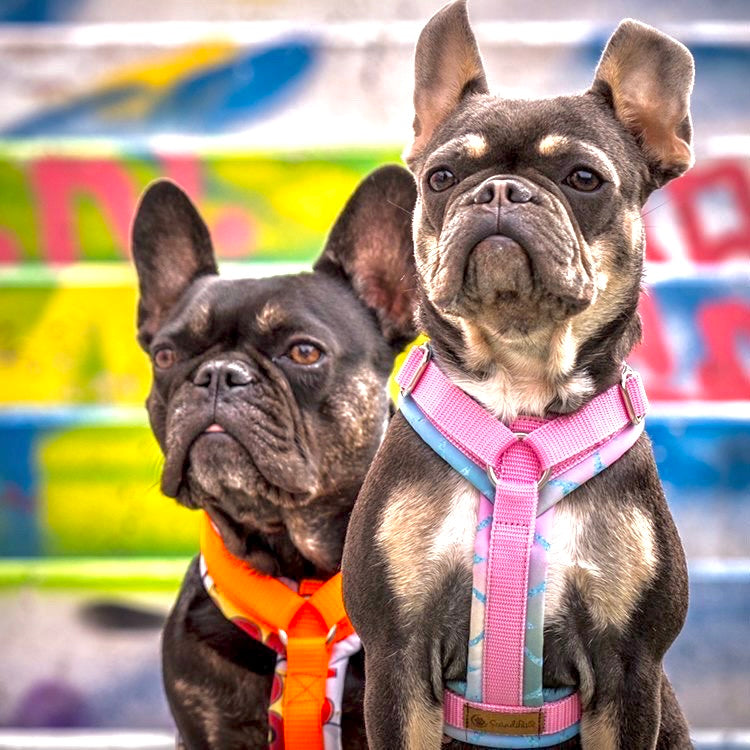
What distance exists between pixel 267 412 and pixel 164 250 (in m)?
0.61

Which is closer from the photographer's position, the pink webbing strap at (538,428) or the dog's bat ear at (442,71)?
the pink webbing strap at (538,428)

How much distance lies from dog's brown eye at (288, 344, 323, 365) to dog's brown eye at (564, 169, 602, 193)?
0.79m

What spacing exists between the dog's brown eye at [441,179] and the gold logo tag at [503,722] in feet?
2.83

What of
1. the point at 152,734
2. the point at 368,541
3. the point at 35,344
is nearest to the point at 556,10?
the point at 35,344

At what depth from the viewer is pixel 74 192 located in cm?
361

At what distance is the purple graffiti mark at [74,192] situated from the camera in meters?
3.59

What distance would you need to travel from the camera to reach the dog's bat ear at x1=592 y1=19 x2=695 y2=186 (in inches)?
80.4

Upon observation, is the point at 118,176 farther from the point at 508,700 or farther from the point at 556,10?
the point at 508,700

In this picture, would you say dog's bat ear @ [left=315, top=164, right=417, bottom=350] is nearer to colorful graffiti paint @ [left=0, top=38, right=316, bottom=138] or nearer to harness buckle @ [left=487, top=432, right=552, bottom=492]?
harness buckle @ [left=487, top=432, right=552, bottom=492]

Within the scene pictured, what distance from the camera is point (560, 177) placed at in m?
1.90

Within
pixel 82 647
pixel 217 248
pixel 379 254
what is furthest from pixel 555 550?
pixel 82 647

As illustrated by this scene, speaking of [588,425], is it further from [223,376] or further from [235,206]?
[235,206]

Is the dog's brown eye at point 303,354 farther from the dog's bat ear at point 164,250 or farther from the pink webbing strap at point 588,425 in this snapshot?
the pink webbing strap at point 588,425

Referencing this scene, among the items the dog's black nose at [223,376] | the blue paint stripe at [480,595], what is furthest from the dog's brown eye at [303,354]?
the blue paint stripe at [480,595]
